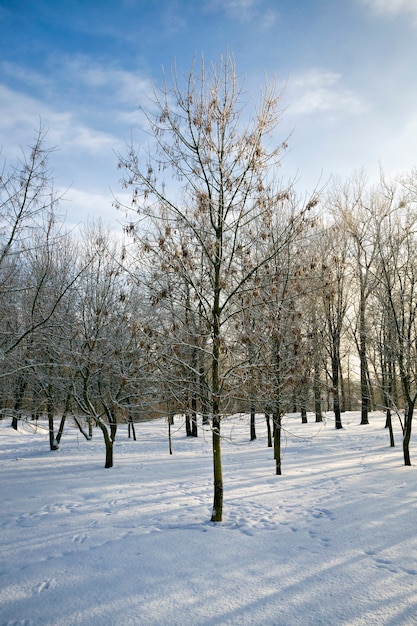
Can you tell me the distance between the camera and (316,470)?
1022cm

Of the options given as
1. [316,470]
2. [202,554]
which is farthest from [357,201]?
[202,554]

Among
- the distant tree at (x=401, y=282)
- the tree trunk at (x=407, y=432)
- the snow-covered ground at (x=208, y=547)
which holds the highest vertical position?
the distant tree at (x=401, y=282)

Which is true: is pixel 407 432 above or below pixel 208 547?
above

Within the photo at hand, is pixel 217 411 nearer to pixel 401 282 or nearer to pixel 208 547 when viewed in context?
pixel 208 547

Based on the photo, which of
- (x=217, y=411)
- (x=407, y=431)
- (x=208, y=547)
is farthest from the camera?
(x=407, y=431)

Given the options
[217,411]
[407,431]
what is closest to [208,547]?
[217,411]

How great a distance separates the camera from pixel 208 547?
5.03 m

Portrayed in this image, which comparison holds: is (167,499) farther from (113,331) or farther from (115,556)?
(113,331)

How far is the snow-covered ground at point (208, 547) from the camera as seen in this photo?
364cm

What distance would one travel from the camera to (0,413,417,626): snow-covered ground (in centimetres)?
364

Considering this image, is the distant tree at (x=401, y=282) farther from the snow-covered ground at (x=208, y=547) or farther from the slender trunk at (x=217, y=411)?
the slender trunk at (x=217, y=411)

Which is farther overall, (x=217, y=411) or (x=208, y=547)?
(x=217, y=411)

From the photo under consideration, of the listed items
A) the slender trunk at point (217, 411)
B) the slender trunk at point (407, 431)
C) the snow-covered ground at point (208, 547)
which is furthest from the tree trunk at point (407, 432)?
the slender trunk at point (217, 411)

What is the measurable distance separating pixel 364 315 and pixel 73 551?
1604 cm
